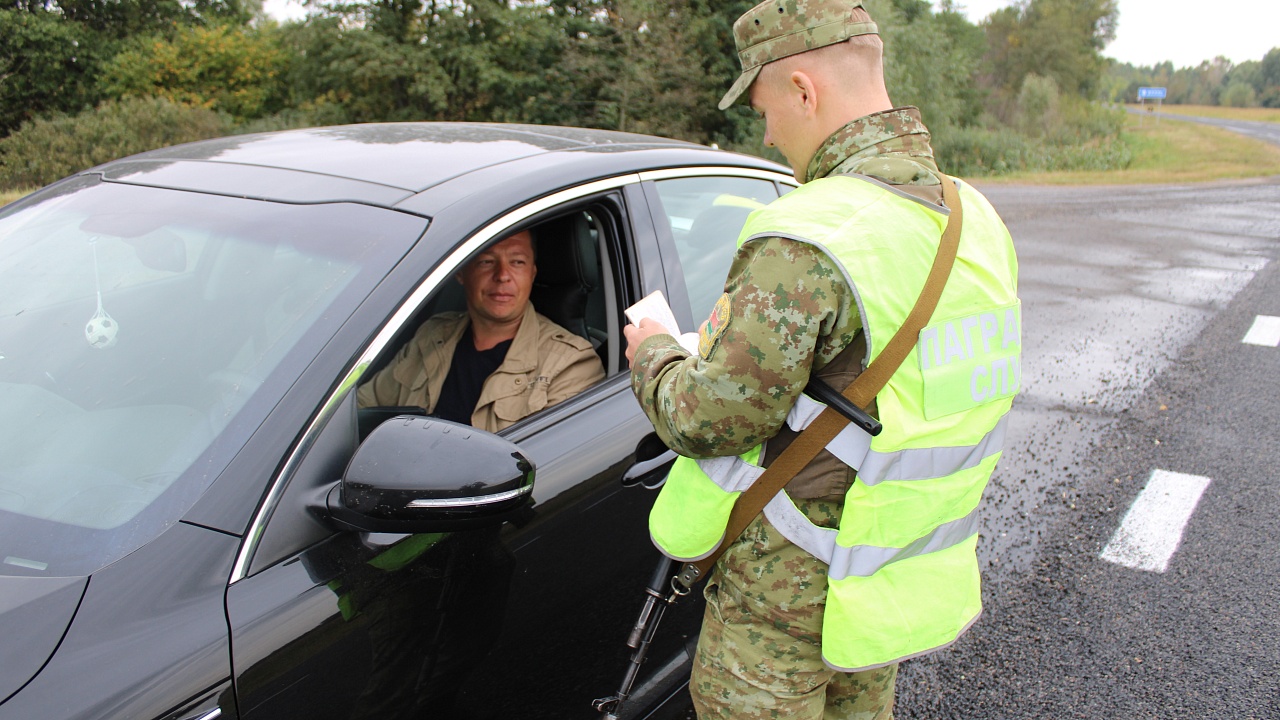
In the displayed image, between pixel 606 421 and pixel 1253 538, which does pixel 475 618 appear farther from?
pixel 1253 538

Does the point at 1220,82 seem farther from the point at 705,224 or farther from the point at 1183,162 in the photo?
the point at 705,224

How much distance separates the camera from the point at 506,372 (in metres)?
2.41

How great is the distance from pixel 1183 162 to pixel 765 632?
1270 inches

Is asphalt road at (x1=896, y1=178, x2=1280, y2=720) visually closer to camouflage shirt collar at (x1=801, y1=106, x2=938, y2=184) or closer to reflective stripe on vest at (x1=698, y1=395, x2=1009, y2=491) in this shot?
reflective stripe on vest at (x1=698, y1=395, x2=1009, y2=491)

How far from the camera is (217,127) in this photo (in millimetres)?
24859

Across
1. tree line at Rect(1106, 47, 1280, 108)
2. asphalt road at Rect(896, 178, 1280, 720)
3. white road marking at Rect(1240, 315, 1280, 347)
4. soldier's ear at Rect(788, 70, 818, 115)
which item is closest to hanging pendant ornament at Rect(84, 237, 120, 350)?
soldier's ear at Rect(788, 70, 818, 115)

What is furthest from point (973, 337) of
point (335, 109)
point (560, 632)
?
point (335, 109)

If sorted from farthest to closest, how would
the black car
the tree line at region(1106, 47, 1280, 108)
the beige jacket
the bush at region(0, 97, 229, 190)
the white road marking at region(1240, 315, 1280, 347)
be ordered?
the tree line at region(1106, 47, 1280, 108)
the bush at region(0, 97, 229, 190)
the white road marking at region(1240, 315, 1280, 347)
the beige jacket
the black car

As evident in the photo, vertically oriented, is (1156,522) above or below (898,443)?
below

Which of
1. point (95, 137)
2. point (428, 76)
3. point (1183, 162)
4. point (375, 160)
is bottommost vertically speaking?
point (1183, 162)

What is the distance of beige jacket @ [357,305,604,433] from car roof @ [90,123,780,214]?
1.72 feet

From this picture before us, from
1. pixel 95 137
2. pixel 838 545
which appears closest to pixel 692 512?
pixel 838 545

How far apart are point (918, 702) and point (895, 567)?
1498 mm

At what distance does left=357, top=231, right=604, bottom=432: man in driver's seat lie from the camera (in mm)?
2379
